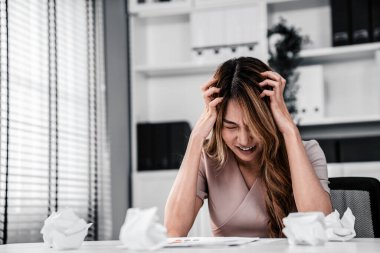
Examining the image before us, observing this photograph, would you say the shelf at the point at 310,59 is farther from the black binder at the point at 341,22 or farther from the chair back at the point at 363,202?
the chair back at the point at 363,202

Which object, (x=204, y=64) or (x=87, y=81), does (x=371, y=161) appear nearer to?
(x=204, y=64)

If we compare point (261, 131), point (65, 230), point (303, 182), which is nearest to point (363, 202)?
point (303, 182)

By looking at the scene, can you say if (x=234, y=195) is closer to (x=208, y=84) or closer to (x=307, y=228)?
(x=208, y=84)

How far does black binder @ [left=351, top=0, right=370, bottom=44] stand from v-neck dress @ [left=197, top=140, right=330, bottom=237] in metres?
1.49

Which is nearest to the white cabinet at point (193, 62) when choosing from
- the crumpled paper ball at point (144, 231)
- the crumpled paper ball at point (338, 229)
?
the crumpled paper ball at point (338, 229)

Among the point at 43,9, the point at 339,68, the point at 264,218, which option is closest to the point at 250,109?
the point at 264,218

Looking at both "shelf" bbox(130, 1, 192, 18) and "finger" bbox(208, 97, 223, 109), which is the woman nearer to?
"finger" bbox(208, 97, 223, 109)

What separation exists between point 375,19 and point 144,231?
2.51m

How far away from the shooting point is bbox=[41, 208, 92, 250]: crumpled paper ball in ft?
3.80

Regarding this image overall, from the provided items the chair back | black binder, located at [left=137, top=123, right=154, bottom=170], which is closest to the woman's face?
the chair back

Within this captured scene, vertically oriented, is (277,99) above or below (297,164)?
above

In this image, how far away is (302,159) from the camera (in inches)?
66.8

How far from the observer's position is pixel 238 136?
173 centimetres

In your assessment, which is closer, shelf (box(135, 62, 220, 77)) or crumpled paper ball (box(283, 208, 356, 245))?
crumpled paper ball (box(283, 208, 356, 245))
